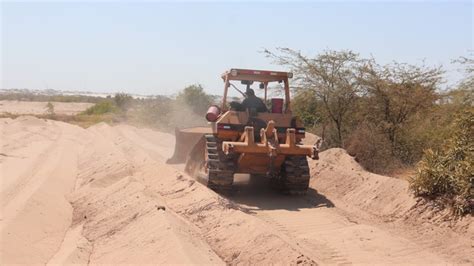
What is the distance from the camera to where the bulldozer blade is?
46.4ft

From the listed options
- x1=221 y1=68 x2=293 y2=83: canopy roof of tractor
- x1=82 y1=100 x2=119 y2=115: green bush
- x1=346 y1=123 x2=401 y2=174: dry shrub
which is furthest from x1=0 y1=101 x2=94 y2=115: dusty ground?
x1=221 y1=68 x2=293 y2=83: canopy roof of tractor

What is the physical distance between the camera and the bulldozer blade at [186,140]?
14156 millimetres

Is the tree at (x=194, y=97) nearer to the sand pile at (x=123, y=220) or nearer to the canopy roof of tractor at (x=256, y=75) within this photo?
the sand pile at (x=123, y=220)

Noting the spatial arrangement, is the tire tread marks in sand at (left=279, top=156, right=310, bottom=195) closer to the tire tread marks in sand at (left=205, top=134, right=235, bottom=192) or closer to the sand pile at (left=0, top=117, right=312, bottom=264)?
the tire tread marks in sand at (left=205, top=134, right=235, bottom=192)

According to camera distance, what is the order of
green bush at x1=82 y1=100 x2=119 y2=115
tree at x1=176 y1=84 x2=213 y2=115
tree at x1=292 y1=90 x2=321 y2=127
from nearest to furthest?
Answer: 1. tree at x1=292 y1=90 x2=321 y2=127
2. tree at x1=176 y1=84 x2=213 y2=115
3. green bush at x1=82 y1=100 x2=119 y2=115

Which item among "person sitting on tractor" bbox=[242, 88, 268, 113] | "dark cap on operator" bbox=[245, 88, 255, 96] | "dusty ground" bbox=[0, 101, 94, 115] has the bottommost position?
"dusty ground" bbox=[0, 101, 94, 115]

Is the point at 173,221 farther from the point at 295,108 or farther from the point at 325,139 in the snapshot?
the point at 295,108

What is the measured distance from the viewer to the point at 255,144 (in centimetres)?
1035

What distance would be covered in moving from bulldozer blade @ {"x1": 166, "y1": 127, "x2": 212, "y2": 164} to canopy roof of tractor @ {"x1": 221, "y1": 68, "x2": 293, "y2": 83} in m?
2.68

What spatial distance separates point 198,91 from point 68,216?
74.3 feet

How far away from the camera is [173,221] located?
7984mm

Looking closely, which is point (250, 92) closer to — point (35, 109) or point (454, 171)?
point (454, 171)

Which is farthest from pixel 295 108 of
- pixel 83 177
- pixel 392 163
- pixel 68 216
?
pixel 68 216

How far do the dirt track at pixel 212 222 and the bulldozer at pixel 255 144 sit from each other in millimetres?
463
